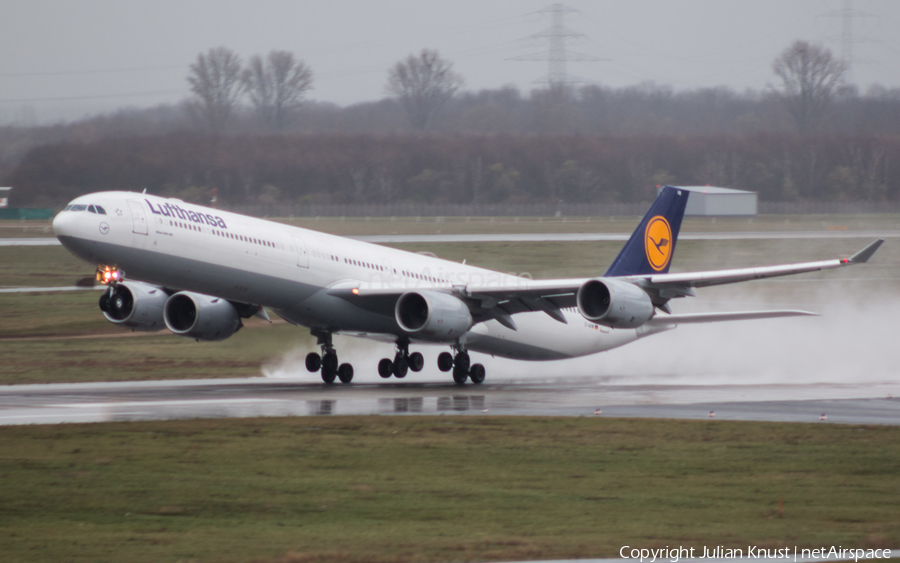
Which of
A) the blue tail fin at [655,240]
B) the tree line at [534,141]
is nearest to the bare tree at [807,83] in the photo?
the tree line at [534,141]

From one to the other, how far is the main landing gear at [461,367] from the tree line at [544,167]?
40.8 m

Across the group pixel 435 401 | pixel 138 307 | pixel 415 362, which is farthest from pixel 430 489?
pixel 138 307

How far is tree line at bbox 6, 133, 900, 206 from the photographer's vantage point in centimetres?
7631

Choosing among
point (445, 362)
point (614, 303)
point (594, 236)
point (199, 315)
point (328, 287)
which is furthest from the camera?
point (594, 236)

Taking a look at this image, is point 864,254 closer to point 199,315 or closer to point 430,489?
point 430,489

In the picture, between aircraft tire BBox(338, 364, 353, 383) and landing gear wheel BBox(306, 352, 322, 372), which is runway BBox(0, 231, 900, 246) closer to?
aircraft tire BBox(338, 364, 353, 383)

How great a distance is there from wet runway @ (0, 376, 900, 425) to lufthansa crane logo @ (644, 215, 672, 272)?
5.38 metres

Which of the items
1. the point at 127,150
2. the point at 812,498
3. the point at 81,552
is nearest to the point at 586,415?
the point at 812,498

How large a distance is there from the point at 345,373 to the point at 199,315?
5177 mm

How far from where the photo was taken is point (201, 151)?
67.6 metres

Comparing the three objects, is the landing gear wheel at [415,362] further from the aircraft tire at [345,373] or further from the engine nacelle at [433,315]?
the aircraft tire at [345,373]

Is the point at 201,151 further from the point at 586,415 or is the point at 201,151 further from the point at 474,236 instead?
the point at 586,415

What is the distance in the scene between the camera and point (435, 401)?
26938 millimetres

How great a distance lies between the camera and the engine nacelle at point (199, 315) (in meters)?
30.3
